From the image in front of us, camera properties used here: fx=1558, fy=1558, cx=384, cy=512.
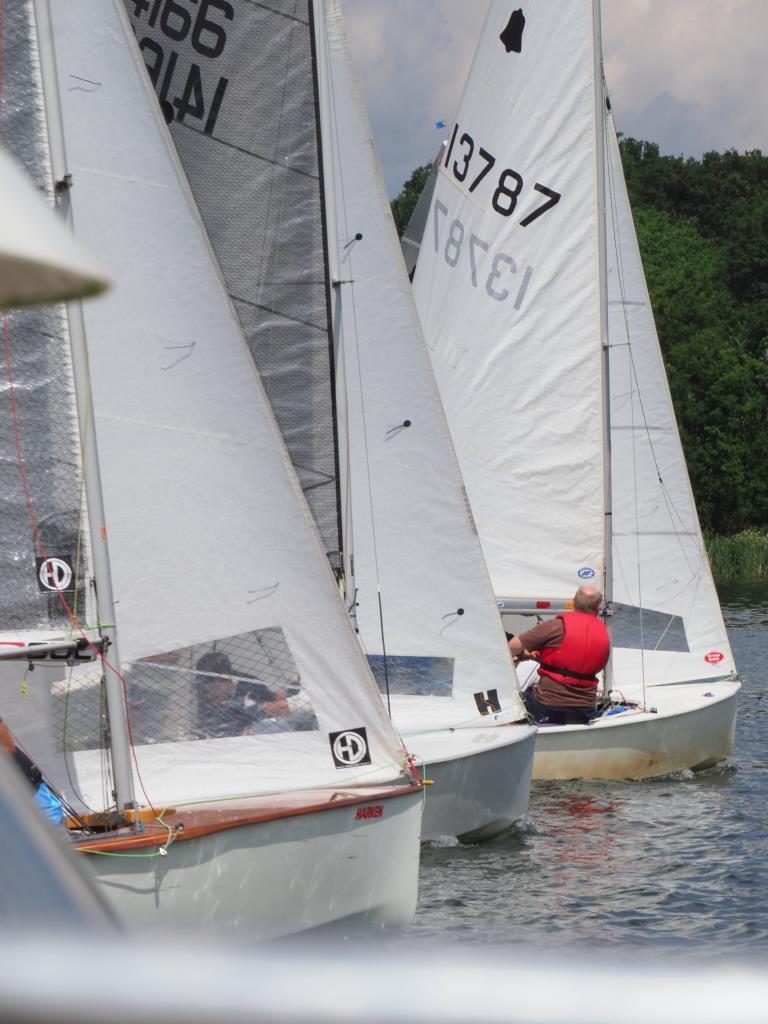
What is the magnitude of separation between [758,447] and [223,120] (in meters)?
38.4

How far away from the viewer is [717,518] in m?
45.7

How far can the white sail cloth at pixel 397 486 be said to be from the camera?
9180 millimetres

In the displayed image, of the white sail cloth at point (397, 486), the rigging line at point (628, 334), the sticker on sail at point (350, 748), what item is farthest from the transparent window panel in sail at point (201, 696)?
the rigging line at point (628, 334)

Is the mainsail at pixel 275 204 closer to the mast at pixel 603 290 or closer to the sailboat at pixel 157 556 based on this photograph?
the sailboat at pixel 157 556

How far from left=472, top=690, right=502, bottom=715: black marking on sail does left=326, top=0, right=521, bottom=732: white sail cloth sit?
0.03m

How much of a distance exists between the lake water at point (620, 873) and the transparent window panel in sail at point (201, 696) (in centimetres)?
135

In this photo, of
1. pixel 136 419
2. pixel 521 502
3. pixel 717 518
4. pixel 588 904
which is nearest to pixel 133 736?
pixel 136 419

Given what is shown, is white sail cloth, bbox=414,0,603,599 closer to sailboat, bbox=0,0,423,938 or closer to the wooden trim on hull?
sailboat, bbox=0,0,423,938

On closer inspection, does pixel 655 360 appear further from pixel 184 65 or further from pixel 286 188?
pixel 184 65

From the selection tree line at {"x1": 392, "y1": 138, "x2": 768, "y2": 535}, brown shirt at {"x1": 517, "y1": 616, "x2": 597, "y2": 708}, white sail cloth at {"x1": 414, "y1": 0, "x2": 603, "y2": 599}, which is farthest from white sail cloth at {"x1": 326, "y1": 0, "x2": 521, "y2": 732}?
tree line at {"x1": 392, "y1": 138, "x2": 768, "y2": 535}

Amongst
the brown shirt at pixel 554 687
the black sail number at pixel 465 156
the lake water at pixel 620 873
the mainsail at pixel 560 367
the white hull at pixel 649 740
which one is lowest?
the lake water at pixel 620 873

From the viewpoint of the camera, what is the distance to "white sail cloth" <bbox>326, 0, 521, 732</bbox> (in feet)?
30.1

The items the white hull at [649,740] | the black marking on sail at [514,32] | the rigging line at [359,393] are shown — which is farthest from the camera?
the black marking on sail at [514,32]

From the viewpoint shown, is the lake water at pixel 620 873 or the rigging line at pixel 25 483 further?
the lake water at pixel 620 873
